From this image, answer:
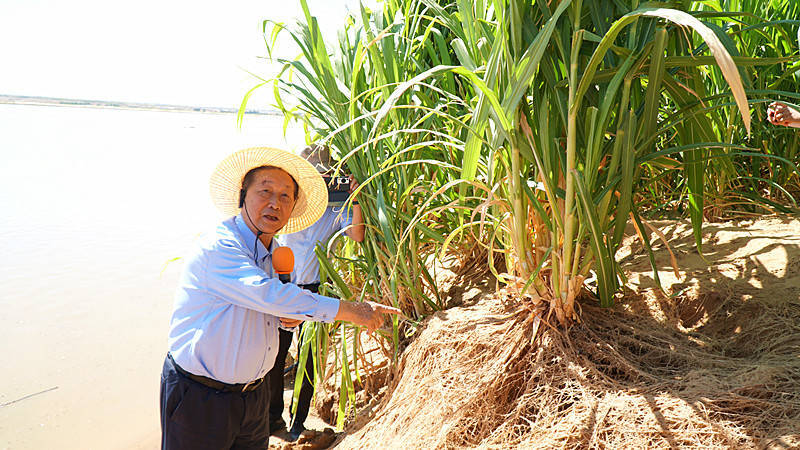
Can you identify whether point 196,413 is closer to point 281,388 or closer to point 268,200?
point 268,200

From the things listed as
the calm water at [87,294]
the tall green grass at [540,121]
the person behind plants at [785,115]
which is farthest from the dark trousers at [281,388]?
the person behind plants at [785,115]

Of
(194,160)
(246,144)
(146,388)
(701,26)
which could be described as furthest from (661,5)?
(194,160)

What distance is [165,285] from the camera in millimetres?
4273

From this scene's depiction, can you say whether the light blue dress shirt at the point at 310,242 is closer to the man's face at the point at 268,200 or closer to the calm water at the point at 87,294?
the calm water at the point at 87,294

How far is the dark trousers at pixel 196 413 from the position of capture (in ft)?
4.63

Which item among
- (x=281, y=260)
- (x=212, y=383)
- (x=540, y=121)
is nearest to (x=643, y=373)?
(x=540, y=121)

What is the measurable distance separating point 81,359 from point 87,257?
1775mm

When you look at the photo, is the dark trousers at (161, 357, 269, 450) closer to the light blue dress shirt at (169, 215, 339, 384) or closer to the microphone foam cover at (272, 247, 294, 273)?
the light blue dress shirt at (169, 215, 339, 384)

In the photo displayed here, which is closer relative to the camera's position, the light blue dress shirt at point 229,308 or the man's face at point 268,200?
the light blue dress shirt at point 229,308

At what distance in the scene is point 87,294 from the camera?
397 cm

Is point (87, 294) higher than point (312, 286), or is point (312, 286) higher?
point (312, 286)

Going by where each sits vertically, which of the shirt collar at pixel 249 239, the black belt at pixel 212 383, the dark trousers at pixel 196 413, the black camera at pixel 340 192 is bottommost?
the dark trousers at pixel 196 413

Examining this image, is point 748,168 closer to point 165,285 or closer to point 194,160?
point 165,285

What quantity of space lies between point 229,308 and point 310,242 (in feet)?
2.60
